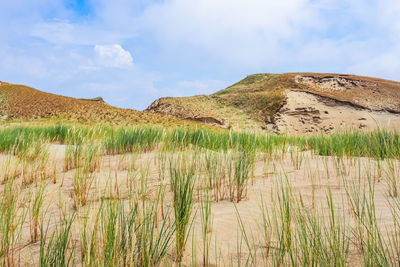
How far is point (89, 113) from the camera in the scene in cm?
1485

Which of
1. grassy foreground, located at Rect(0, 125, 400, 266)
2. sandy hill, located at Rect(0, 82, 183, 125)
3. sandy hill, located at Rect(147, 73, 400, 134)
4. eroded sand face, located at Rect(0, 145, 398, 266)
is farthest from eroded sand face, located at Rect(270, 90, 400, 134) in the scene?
eroded sand face, located at Rect(0, 145, 398, 266)

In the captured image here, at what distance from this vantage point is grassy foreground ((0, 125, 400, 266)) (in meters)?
1.05

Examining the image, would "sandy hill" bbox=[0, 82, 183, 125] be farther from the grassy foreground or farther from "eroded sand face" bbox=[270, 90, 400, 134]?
the grassy foreground

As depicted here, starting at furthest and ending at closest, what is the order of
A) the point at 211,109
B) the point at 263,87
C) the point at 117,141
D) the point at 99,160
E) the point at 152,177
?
the point at 263,87 → the point at 211,109 → the point at 117,141 → the point at 99,160 → the point at 152,177

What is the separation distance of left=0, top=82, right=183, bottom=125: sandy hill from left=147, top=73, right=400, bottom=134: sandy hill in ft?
12.9

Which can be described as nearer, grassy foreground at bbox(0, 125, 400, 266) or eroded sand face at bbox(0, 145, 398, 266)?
grassy foreground at bbox(0, 125, 400, 266)

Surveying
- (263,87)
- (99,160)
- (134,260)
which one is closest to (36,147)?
(99,160)

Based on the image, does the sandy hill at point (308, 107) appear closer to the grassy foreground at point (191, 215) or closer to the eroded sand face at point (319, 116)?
the eroded sand face at point (319, 116)

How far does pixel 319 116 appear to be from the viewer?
14.5 m

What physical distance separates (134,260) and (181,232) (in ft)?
0.79

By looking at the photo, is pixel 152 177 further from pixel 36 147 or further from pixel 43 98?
pixel 43 98

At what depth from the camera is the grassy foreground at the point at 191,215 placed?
1054mm

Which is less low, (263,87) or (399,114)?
(263,87)

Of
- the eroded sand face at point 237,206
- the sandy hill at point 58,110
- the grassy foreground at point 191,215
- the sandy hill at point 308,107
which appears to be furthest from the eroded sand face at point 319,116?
the eroded sand face at point 237,206
